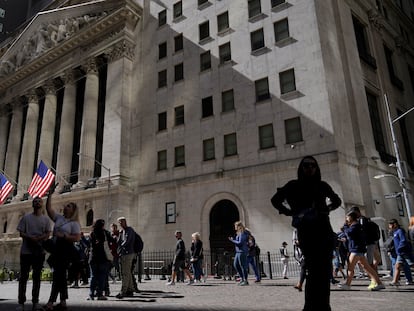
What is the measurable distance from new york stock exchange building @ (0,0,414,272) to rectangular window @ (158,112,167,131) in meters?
0.11

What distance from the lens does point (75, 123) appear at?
113ft

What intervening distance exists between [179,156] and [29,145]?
19671 millimetres

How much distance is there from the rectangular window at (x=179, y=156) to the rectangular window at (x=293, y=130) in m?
8.35

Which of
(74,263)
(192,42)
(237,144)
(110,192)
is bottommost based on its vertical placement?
(74,263)

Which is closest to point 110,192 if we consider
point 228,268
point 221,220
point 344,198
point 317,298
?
point 221,220

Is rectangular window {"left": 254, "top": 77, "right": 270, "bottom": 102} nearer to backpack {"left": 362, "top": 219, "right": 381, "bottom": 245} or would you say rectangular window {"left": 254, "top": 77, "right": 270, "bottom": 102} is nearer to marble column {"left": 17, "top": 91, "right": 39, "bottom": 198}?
backpack {"left": 362, "top": 219, "right": 381, "bottom": 245}

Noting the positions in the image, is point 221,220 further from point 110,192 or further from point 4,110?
point 4,110

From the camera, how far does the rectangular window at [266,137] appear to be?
73.9 ft

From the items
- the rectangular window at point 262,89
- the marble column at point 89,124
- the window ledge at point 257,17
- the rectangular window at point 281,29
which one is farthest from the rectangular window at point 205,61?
the marble column at point 89,124

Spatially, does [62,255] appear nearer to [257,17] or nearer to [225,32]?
[257,17]

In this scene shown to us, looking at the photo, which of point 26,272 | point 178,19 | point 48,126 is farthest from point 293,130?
point 48,126

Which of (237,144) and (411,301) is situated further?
(237,144)

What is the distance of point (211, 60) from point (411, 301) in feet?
73.3

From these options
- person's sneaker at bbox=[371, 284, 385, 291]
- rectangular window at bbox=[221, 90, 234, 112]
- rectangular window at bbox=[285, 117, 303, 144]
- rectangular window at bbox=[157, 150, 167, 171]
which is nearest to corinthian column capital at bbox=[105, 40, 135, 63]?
rectangular window at bbox=[157, 150, 167, 171]
